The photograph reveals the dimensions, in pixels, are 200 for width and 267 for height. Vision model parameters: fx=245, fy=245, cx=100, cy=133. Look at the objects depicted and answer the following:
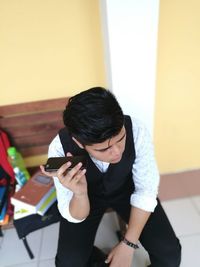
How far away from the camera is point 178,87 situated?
133 centimetres

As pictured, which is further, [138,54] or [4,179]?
[4,179]

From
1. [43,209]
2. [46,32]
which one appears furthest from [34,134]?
[46,32]

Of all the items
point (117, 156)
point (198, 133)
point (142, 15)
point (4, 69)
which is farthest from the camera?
point (198, 133)

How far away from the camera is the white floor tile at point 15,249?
126 centimetres

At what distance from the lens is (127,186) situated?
107 cm

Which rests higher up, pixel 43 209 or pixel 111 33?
pixel 111 33

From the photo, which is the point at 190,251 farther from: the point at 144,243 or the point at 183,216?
the point at 144,243

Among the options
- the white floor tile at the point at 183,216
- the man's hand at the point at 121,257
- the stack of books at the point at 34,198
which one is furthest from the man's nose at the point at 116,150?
the white floor tile at the point at 183,216

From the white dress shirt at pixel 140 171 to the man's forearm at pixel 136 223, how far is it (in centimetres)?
2

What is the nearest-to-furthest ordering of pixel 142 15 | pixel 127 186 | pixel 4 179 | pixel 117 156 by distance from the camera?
pixel 117 156 → pixel 142 15 → pixel 127 186 → pixel 4 179

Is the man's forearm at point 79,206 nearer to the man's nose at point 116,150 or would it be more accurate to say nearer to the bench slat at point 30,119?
the man's nose at point 116,150

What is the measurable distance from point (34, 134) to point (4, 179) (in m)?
0.29

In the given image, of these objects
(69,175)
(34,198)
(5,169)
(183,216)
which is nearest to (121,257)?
(69,175)

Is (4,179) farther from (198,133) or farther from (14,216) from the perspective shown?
(198,133)
